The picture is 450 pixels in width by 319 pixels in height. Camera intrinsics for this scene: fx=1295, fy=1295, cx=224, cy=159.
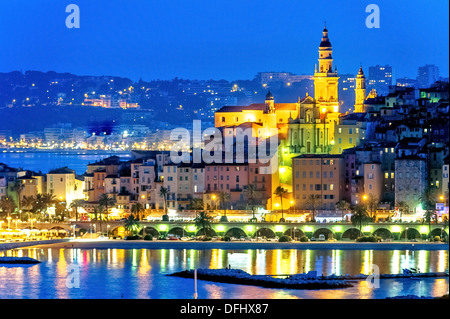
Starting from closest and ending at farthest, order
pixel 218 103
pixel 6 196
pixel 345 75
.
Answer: pixel 6 196 → pixel 345 75 → pixel 218 103

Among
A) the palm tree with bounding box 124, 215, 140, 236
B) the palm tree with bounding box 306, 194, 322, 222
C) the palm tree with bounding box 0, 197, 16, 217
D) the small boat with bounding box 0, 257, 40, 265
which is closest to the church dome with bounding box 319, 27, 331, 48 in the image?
the palm tree with bounding box 306, 194, 322, 222

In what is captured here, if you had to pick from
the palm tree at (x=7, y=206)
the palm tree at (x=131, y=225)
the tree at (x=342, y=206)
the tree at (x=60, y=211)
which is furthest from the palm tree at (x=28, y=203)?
the tree at (x=342, y=206)

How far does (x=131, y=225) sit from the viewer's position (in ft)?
124

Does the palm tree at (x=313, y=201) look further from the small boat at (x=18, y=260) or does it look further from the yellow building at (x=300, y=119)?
the small boat at (x=18, y=260)

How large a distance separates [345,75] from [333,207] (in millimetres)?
26789

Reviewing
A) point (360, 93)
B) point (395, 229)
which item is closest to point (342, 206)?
point (395, 229)

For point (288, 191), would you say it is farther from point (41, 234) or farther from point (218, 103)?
point (218, 103)

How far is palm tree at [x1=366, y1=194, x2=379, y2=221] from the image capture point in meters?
38.2

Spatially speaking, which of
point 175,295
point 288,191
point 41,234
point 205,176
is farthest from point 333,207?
point 175,295

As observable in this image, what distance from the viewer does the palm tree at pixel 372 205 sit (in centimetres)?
3825

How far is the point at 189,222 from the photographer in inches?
1512

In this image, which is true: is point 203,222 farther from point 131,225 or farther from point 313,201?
point 313,201

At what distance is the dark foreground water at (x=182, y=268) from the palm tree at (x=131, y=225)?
317 centimetres

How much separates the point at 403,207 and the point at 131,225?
815 cm
